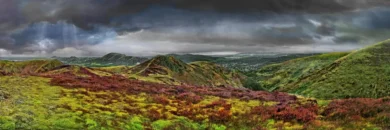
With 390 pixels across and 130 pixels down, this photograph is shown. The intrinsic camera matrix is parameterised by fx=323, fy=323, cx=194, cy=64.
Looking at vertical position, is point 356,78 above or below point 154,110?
below

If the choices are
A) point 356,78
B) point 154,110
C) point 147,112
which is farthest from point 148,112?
point 356,78

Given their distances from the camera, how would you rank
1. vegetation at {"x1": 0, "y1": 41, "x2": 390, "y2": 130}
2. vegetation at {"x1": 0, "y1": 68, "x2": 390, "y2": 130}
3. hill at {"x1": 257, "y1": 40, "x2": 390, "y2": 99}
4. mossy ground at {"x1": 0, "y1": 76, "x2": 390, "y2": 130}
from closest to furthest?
mossy ground at {"x1": 0, "y1": 76, "x2": 390, "y2": 130}
vegetation at {"x1": 0, "y1": 68, "x2": 390, "y2": 130}
vegetation at {"x1": 0, "y1": 41, "x2": 390, "y2": 130}
hill at {"x1": 257, "y1": 40, "x2": 390, "y2": 99}

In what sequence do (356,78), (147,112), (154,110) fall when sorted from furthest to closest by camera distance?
1. (356,78)
2. (154,110)
3. (147,112)

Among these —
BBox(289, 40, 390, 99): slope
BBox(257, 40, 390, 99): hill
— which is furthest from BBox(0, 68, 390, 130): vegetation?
BBox(257, 40, 390, 99): hill

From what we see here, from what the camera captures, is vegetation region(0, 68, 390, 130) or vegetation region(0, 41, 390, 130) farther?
vegetation region(0, 41, 390, 130)

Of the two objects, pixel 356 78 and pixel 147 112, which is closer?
pixel 147 112

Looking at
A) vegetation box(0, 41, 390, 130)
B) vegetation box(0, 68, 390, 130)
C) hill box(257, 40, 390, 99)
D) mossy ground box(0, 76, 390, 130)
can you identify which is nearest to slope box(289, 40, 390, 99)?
hill box(257, 40, 390, 99)

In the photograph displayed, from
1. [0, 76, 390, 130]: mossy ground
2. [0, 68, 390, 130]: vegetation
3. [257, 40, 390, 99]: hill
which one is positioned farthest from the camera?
[257, 40, 390, 99]: hill

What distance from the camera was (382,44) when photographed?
181125mm

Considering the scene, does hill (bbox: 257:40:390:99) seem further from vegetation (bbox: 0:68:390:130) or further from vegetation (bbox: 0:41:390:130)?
vegetation (bbox: 0:68:390:130)

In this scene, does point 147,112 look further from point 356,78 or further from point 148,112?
point 356,78

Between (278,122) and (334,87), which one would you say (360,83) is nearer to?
(334,87)

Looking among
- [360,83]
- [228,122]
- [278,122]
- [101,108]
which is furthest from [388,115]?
[360,83]

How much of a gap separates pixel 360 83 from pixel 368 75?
32.4ft
